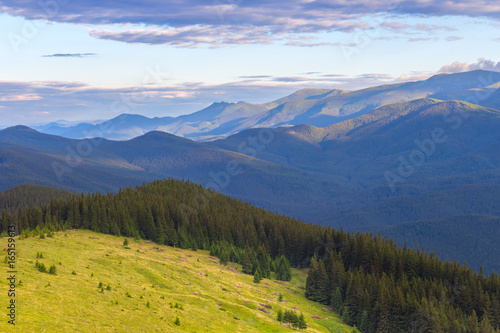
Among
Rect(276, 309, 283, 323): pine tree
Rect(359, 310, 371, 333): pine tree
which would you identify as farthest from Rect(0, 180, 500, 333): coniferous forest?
Rect(276, 309, 283, 323): pine tree

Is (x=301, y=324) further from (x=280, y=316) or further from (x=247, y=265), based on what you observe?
(x=247, y=265)

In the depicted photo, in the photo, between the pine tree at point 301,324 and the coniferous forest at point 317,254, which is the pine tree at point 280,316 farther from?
the coniferous forest at point 317,254

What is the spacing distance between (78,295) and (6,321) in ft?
49.0

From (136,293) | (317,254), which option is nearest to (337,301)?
(317,254)

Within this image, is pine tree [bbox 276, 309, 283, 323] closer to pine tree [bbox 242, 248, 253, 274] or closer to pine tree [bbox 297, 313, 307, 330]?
pine tree [bbox 297, 313, 307, 330]

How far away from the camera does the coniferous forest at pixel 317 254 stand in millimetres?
98625

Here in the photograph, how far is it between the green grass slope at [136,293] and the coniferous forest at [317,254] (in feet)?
25.9

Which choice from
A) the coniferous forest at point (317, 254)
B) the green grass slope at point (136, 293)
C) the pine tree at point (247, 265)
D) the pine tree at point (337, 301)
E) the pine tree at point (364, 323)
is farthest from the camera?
the pine tree at point (247, 265)

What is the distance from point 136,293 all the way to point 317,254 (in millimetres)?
90109

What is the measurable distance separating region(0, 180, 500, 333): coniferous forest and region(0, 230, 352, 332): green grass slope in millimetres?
7882

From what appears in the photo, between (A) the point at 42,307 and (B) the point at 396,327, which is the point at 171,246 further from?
(A) the point at 42,307

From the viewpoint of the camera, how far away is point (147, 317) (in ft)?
199

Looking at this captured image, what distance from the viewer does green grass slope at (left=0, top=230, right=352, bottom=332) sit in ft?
179

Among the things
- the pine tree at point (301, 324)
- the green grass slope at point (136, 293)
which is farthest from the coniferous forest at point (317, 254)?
the pine tree at point (301, 324)
